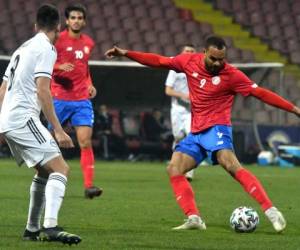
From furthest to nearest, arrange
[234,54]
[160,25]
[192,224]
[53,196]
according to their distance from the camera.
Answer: [160,25] < [234,54] < [192,224] < [53,196]

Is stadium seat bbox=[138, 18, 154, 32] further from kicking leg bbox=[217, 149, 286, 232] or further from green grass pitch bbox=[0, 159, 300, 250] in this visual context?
kicking leg bbox=[217, 149, 286, 232]

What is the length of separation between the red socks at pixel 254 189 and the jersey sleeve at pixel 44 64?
2.70 m

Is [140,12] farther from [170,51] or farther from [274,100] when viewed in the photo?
[274,100]

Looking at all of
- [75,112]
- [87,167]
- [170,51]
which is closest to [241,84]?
[87,167]

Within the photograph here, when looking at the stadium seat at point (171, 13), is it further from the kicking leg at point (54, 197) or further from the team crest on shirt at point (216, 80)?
the kicking leg at point (54, 197)

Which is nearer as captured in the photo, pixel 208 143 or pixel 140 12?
pixel 208 143

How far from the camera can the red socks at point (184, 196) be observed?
9999 mm

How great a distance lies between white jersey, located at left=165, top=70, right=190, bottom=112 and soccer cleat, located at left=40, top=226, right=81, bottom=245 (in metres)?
9.43

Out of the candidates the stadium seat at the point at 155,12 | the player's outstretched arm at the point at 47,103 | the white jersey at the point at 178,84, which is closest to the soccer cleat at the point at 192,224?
the player's outstretched arm at the point at 47,103

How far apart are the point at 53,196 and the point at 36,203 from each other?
54 centimetres

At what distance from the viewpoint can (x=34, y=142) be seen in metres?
8.17

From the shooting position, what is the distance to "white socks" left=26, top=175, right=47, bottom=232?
8570mm

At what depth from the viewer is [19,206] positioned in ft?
38.7

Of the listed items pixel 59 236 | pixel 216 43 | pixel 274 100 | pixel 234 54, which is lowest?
pixel 234 54
